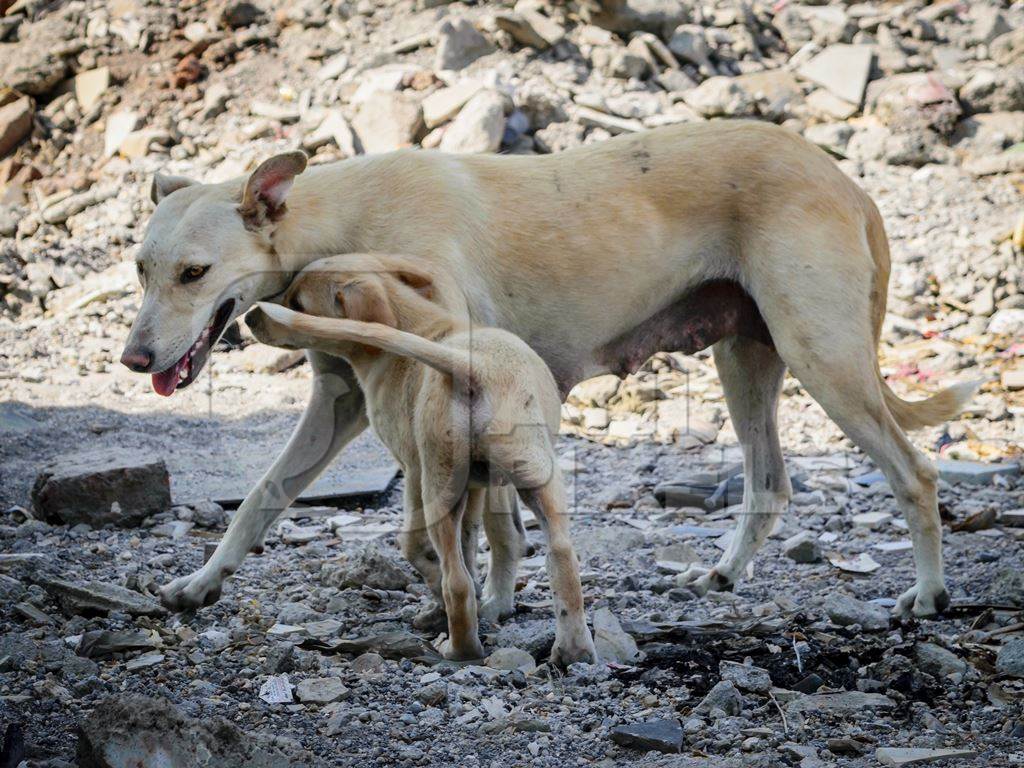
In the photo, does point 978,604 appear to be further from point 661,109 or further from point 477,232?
point 661,109

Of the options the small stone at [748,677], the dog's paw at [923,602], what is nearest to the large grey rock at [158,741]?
the small stone at [748,677]

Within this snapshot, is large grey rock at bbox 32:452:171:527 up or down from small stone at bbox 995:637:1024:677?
down

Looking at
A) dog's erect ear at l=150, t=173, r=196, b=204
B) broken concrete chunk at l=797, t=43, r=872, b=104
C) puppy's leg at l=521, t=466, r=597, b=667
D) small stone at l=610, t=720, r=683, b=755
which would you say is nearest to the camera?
small stone at l=610, t=720, r=683, b=755

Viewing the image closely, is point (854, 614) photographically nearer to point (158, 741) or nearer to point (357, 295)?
point (357, 295)

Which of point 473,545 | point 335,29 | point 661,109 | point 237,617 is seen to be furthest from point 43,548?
point 335,29

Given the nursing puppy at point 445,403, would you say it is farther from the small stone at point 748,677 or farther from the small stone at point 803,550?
the small stone at point 803,550

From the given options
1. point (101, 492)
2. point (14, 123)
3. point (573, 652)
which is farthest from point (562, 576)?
point (14, 123)

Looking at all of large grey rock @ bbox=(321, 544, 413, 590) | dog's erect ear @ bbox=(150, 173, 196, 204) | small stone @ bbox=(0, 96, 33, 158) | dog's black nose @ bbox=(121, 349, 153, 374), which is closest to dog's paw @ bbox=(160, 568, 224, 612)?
large grey rock @ bbox=(321, 544, 413, 590)

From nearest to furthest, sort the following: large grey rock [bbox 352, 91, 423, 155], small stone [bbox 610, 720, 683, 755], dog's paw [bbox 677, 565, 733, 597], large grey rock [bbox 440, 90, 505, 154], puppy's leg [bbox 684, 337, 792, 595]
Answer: small stone [bbox 610, 720, 683, 755]
dog's paw [bbox 677, 565, 733, 597]
puppy's leg [bbox 684, 337, 792, 595]
large grey rock [bbox 440, 90, 505, 154]
large grey rock [bbox 352, 91, 423, 155]

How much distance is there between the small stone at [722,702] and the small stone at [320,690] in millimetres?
1094

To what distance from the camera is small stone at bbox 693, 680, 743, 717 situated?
3.70 metres

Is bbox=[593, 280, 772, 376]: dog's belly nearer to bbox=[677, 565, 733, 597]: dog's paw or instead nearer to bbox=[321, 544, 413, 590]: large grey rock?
bbox=[677, 565, 733, 597]: dog's paw

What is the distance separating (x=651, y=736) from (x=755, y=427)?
247 cm

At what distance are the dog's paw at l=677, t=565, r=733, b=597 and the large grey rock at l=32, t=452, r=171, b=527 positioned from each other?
261cm
